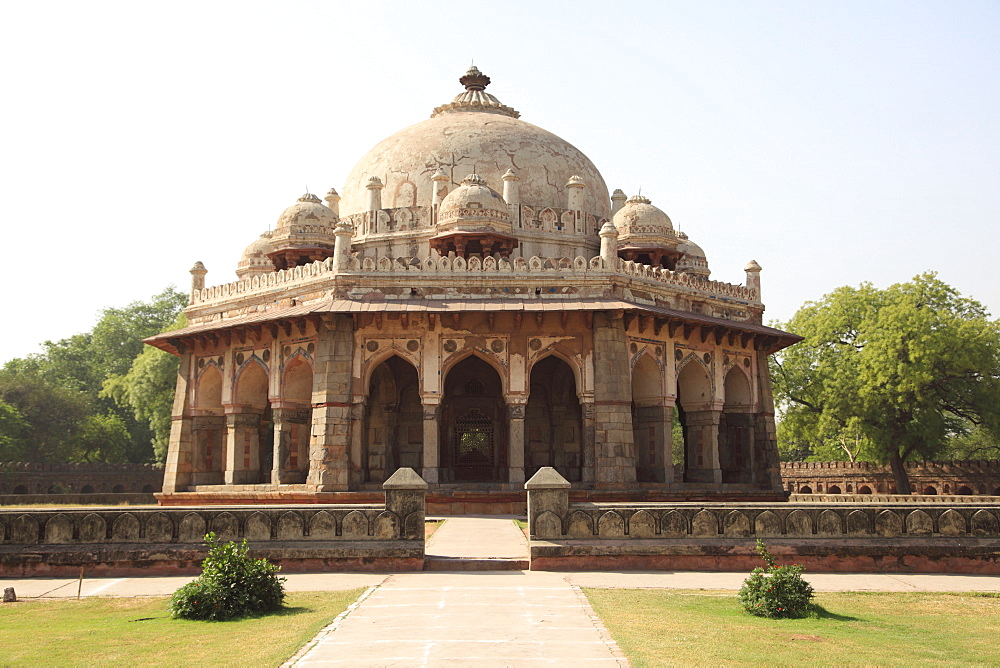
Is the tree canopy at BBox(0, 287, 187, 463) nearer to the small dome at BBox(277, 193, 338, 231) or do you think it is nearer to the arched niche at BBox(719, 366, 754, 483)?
the small dome at BBox(277, 193, 338, 231)

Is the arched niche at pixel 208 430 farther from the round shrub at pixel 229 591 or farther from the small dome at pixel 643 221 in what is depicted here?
the round shrub at pixel 229 591

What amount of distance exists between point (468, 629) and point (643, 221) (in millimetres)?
18093

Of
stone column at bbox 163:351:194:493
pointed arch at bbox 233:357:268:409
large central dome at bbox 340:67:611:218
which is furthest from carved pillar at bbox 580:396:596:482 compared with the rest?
stone column at bbox 163:351:194:493

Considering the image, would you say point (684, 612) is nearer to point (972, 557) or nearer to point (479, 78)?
point (972, 557)

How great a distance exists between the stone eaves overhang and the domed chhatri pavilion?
0.25 feet

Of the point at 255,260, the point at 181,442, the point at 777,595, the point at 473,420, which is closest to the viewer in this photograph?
the point at 777,595

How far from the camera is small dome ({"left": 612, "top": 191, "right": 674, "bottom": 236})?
24578mm

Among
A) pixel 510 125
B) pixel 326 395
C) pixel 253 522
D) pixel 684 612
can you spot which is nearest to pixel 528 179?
pixel 510 125

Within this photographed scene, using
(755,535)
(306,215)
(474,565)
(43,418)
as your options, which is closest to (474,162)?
(306,215)

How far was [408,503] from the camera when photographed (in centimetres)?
1198

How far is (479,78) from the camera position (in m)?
30.4

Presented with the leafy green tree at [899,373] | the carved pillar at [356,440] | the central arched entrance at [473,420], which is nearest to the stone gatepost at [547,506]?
the carved pillar at [356,440]

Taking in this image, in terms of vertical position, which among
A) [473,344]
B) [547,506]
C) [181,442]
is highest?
[473,344]

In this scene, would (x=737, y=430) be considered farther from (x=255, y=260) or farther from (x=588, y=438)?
(x=255, y=260)
